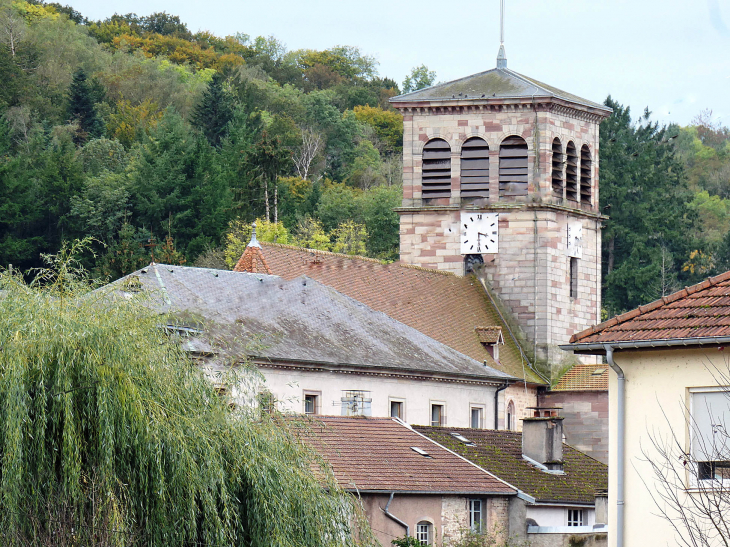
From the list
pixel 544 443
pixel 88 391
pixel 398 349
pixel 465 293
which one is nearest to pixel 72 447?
pixel 88 391

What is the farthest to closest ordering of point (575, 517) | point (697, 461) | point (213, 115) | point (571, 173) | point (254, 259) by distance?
point (213, 115), point (571, 173), point (254, 259), point (575, 517), point (697, 461)

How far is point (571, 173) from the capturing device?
168 ft

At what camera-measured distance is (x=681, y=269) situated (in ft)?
265

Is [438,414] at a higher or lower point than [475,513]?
higher

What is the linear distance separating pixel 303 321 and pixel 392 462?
8.59 m

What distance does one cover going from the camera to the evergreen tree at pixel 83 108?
298 ft

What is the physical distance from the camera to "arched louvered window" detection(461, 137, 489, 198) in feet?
163

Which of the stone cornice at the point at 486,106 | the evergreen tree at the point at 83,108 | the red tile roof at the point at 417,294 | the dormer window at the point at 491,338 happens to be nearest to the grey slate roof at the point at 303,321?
the red tile roof at the point at 417,294

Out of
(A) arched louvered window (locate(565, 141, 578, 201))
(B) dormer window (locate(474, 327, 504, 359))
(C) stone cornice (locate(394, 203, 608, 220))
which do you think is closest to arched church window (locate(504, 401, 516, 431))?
(B) dormer window (locate(474, 327, 504, 359))

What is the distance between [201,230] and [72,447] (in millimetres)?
54638

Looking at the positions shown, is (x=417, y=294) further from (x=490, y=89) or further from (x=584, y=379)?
(x=490, y=89)

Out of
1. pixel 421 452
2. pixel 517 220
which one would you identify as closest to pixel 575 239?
pixel 517 220

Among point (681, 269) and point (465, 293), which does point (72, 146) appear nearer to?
point (681, 269)

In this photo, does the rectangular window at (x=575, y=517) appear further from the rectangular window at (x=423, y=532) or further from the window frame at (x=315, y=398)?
the window frame at (x=315, y=398)
